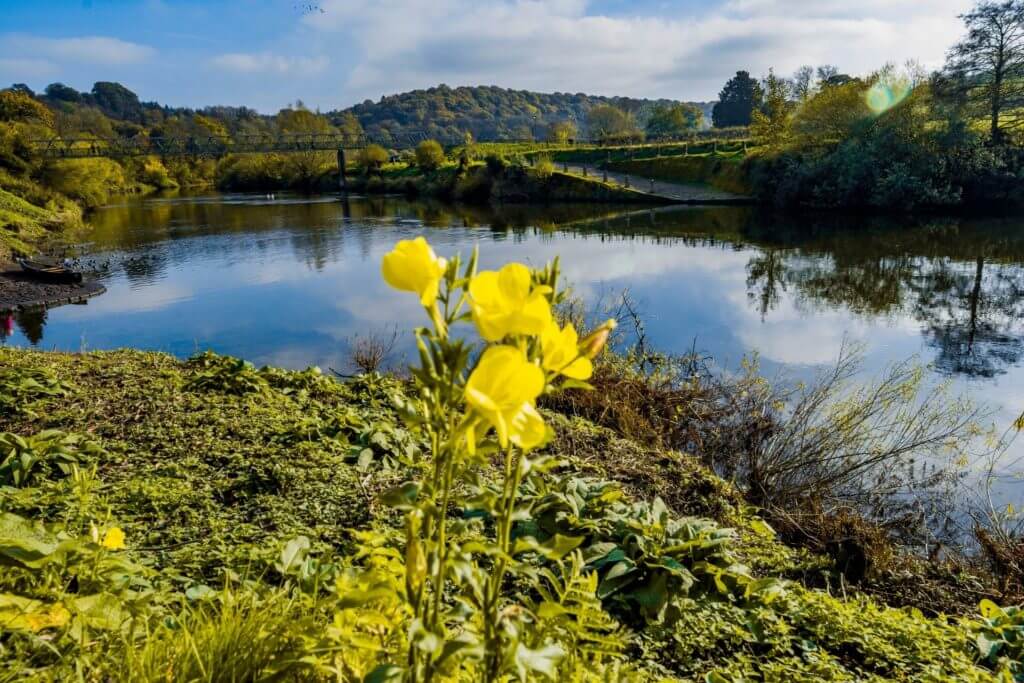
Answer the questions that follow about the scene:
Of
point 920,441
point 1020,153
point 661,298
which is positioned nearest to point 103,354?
point 920,441

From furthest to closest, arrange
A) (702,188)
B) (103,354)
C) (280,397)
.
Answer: (702,188)
(103,354)
(280,397)

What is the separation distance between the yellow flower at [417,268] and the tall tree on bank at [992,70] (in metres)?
30.6

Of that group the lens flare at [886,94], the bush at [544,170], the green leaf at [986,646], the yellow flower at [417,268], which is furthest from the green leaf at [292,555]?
the bush at [544,170]

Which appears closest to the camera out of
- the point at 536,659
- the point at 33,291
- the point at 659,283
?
the point at 536,659

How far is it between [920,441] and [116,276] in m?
19.2

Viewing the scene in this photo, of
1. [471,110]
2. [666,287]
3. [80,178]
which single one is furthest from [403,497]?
[471,110]

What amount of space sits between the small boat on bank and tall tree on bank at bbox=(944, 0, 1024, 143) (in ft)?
104

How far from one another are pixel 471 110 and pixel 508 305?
158331 mm

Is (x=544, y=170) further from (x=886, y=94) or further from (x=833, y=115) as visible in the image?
A: (x=886, y=94)

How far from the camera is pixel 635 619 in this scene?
99.6 inches

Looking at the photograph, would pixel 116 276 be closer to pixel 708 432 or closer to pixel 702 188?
pixel 708 432

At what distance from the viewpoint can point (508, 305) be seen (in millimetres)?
1019

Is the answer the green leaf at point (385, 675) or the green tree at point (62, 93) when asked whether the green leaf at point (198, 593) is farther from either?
the green tree at point (62, 93)

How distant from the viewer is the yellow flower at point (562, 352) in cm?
106
